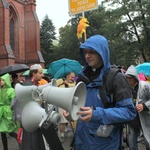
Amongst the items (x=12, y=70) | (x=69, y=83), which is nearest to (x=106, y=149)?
(x=69, y=83)

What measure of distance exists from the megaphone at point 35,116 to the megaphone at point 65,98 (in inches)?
3.4

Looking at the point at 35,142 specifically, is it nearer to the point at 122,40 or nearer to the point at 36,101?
the point at 36,101

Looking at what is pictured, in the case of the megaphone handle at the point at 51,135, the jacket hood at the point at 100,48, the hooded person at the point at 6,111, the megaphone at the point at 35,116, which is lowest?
the hooded person at the point at 6,111

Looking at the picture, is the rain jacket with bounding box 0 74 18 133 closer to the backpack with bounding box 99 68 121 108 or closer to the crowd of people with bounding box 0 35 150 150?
the crowd of people with bounding box 0 35 150 150

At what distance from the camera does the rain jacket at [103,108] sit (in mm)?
2037

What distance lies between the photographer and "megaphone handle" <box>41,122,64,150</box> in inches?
71.9

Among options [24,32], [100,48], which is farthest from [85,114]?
[24,32]

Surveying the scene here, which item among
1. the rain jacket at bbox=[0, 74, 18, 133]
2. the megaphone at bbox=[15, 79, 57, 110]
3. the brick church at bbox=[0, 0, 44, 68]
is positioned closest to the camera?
the megaphone at bbox=[15, 79, 57, 110]

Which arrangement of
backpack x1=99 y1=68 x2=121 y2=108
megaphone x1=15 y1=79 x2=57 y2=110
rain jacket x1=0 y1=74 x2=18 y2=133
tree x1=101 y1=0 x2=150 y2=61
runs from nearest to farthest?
megaphone x1=15 y1=79 x2=57 y2=110 < backpack x1=99 y1=68 x2=121 y2=108 < rain jacket x1=0 y1=74 x2=18 y2=133 < tree x1=101 y1=0 x2=150 y2=61

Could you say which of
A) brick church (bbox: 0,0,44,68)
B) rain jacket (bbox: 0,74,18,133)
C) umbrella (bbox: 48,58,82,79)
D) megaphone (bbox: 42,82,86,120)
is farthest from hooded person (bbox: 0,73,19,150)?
brick church (bbox: 0,0,44,68)

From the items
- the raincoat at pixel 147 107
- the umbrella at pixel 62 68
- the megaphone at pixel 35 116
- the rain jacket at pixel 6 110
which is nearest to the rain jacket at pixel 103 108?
the megaphone at pixel 35 116

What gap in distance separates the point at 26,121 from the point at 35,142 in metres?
2.37

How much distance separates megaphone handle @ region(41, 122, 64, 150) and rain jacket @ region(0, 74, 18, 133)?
4209mm

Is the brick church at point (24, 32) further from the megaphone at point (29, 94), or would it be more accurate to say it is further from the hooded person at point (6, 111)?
the megaphone at point (29, 94)
